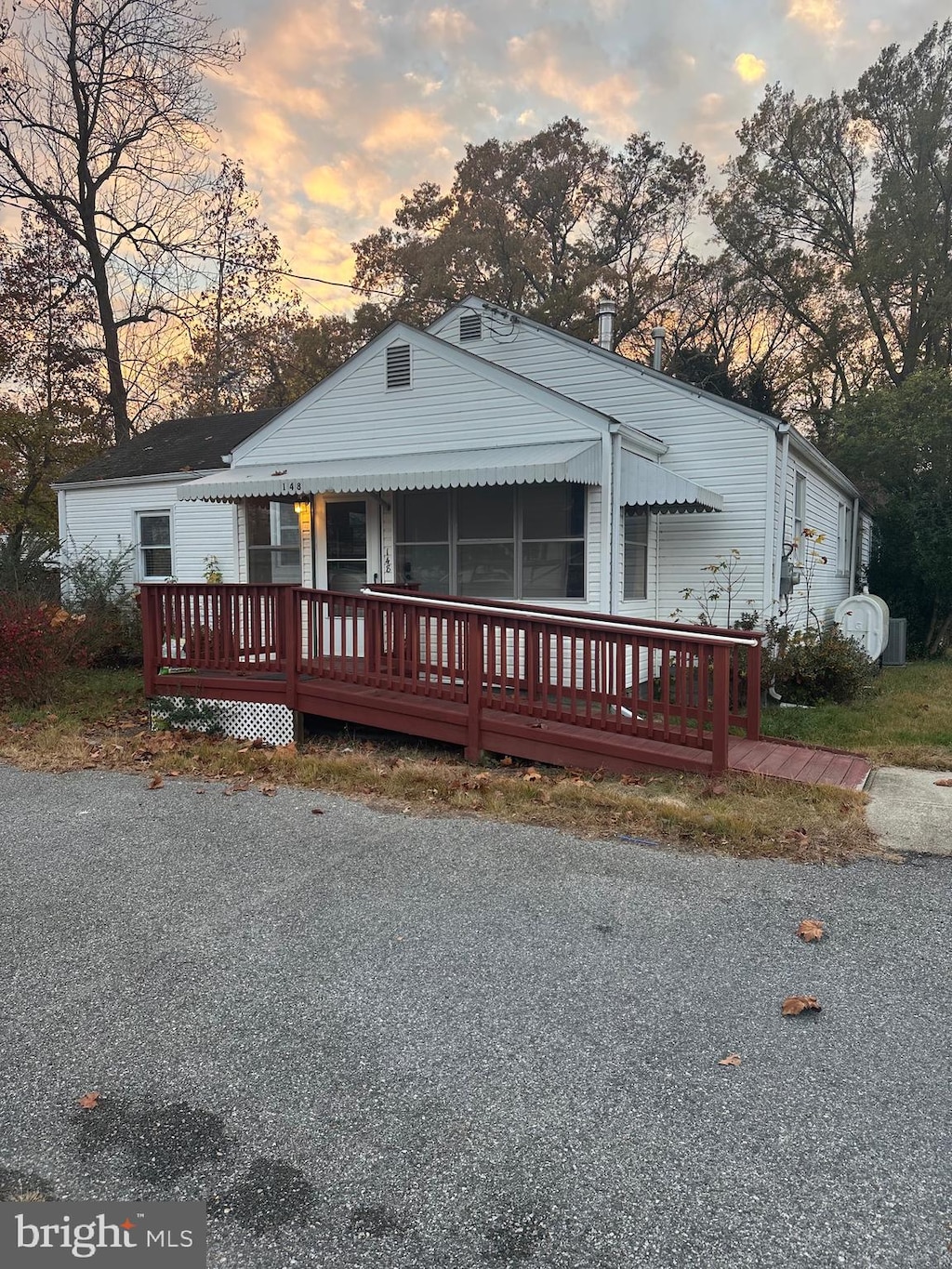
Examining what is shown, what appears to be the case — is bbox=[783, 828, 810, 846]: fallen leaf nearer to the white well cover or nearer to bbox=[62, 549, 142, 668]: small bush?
the white well cover

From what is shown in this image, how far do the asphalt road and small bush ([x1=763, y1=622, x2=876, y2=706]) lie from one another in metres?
4.63

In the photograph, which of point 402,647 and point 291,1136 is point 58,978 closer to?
point 291,1136

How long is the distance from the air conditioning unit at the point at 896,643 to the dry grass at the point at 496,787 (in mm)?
9014

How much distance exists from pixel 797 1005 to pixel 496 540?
23.0 feet

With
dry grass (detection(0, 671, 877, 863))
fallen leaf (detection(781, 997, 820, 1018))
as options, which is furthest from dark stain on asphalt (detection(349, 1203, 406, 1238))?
dry grass (detection(0, 671, 877, 863))

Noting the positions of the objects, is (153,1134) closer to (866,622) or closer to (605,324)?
(605,324)

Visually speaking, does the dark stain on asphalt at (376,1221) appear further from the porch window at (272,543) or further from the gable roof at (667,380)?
the porch window at (272,543)

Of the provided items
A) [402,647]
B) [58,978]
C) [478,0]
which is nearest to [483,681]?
[402,647]

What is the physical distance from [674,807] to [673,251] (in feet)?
82.8

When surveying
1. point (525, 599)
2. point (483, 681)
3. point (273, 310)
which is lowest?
point (483, 681)

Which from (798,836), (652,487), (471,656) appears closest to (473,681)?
(471,656)

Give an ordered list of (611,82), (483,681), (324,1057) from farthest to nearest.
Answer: (611,82) < (483,681) < (324,1057)

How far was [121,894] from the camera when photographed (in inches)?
151

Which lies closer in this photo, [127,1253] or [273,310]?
[127,1253]
